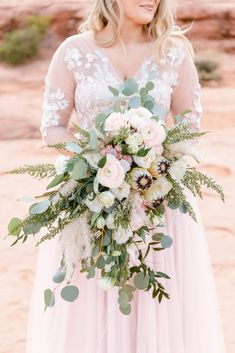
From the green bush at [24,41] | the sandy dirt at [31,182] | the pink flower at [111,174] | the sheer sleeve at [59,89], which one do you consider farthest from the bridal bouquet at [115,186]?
the green bush at [24,41]

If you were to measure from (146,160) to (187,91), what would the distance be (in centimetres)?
65

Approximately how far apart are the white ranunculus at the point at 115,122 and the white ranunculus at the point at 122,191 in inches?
6.7

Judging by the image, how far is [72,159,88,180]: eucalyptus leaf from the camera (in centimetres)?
235

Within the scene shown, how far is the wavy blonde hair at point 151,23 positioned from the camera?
287 centimetres

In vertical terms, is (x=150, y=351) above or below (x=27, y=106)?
below

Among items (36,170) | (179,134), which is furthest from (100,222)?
(179,134)

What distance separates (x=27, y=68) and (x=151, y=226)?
12.4 m

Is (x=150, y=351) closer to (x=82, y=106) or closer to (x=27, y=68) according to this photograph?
(x=82, y=106)

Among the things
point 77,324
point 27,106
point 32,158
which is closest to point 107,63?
point 77,324

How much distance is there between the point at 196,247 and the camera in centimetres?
302

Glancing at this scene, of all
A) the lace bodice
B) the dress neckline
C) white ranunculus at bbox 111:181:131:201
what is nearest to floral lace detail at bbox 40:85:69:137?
the lace bodice

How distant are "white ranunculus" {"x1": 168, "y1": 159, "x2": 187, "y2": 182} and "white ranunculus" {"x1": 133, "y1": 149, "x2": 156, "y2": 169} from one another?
0.08 metres

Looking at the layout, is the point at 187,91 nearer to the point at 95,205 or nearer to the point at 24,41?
the point at 95,205

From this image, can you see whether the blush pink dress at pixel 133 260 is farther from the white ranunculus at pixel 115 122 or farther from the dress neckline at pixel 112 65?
the white ranunculus at pixel 115 122
